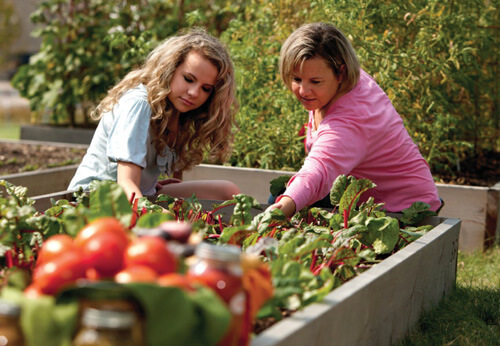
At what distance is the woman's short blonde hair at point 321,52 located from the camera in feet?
10.1

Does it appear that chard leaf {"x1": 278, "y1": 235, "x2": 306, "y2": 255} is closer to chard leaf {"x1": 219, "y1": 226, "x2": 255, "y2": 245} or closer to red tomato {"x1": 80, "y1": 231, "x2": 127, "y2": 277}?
chard leaf {"x1": 219, "y1": 226, "x2": 255, "y2": 245}

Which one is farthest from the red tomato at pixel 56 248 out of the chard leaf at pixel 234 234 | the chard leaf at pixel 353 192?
the chard leaf at pixel 353 192

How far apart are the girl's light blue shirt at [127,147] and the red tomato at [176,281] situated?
6.21ft

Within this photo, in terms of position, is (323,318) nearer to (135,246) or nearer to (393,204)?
(135,246)

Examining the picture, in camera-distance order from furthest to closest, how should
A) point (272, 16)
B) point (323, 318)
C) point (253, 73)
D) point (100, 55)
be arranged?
point (100, 55) → point (272, 16) → point (253, 73) → point (323, 318)

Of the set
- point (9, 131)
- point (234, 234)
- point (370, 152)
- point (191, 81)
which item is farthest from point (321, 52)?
point (9, 131)

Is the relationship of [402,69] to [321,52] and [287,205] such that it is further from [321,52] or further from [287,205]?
[287,205]

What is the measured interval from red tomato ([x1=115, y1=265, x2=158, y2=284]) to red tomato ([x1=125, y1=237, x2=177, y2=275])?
0.05ft

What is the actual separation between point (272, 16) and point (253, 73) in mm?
690

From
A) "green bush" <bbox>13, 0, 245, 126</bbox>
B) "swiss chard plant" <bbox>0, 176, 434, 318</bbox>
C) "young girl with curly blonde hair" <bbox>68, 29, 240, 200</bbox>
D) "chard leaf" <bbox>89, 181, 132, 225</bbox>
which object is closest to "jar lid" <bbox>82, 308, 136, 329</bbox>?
"swiss chard plant" <bbox>0, 176, 434, 318</bbox>

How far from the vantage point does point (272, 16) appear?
17.0ft

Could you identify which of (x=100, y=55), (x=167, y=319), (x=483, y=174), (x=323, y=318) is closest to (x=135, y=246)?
(x=167, y=319)

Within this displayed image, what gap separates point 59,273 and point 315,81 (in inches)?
83.2

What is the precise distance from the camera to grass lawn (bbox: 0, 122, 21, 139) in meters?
10.5
